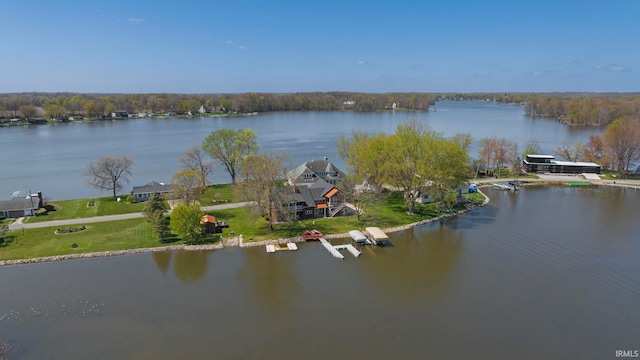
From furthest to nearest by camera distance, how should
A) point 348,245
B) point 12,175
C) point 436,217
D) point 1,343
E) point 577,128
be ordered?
point 577,128 < point 12,175 < point 436,217 < point 348,245 < point 1,343

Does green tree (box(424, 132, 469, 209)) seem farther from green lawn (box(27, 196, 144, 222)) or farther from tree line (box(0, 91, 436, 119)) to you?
tree line (box(0, 91, 436, 119))

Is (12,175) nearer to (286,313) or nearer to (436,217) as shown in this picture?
(286,313)

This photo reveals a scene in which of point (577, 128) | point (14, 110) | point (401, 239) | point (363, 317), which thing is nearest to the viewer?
point (363, 317)

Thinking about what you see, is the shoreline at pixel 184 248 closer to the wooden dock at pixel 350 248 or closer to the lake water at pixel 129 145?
the wooden dock at pixel 350 248

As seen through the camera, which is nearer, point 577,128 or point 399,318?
point 399,318

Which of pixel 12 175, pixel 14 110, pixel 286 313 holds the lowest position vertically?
pixel 286 313

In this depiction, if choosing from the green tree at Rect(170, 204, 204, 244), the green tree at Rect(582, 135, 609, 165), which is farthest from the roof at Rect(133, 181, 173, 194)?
the green tree at Rect(582, 135, 609, 165)

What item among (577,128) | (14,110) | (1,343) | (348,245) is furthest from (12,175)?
(577,128)

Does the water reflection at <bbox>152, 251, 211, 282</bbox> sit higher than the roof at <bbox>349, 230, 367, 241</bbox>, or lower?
lower
